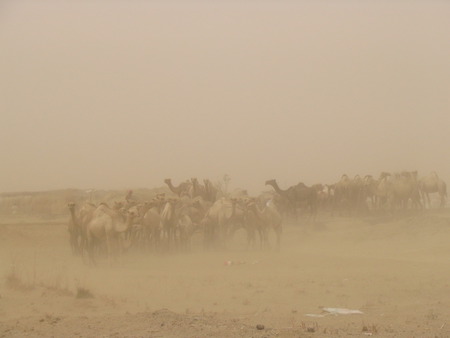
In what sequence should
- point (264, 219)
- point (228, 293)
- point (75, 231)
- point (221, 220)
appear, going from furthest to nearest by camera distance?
point (221, 220), point (264, 219), point (75, 231), point (228, 293)

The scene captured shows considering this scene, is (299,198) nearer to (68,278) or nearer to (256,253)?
(256,253)

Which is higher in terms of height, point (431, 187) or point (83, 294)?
point (431, 187)

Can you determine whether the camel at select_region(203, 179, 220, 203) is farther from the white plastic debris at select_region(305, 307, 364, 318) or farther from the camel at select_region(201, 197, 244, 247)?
the white plastic debris at select_region(305, 307, 364, 318)

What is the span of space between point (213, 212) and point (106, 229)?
539 centimetres

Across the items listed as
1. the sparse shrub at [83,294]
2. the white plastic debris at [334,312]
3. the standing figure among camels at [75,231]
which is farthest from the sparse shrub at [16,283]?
the white plastic debris at [334,312]

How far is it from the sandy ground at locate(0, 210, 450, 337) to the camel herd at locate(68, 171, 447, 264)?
714 mm

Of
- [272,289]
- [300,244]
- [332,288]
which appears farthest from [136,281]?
[300,244]

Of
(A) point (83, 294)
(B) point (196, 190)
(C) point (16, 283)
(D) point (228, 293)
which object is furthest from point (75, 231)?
(B) point (196, 190)

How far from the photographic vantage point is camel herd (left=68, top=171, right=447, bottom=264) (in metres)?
19.4

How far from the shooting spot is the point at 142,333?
8.61 meters

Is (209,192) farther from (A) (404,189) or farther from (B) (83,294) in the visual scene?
(B) (83,294)

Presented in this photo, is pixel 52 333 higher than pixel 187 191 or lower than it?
lower

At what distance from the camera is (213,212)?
910 inches

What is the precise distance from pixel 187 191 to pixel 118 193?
342 inches
